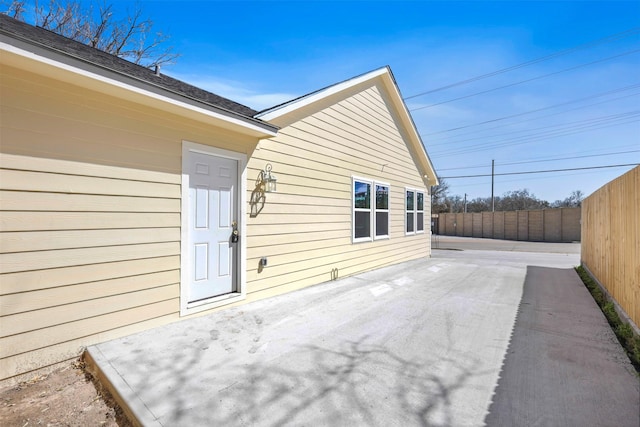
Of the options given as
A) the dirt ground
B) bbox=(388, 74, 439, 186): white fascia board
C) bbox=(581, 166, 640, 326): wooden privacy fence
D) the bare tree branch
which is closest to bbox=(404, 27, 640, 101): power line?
bbox=(388, 74, 439, 186): white fascia board

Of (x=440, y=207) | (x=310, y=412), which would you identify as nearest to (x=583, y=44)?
(x=310, y=412)

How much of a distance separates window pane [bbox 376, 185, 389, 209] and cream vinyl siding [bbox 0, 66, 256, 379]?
5.19 metres

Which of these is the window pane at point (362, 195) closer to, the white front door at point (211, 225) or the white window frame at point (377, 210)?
the white window frame at point (377, 210)

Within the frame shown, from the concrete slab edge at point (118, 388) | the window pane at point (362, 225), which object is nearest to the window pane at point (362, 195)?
the window pane at point (362, 225)

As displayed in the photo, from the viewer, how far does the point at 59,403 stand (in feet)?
7.16

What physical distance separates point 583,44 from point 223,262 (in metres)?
17.4

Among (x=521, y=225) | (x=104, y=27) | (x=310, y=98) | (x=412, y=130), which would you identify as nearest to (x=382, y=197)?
(x=412, y=130)

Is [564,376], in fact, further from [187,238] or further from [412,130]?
[412,130]

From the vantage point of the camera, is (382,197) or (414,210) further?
(414,210)

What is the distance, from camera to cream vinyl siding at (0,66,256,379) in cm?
246

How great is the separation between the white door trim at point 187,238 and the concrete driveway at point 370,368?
21 cm

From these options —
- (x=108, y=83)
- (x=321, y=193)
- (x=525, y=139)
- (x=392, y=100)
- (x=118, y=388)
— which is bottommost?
(x=118, y=388)

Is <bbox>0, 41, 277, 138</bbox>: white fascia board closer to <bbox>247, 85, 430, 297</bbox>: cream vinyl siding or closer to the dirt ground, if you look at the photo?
<bbox>247, 85, 430, 297</bbox>: cream vinyl siding

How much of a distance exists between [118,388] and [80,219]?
157cm
